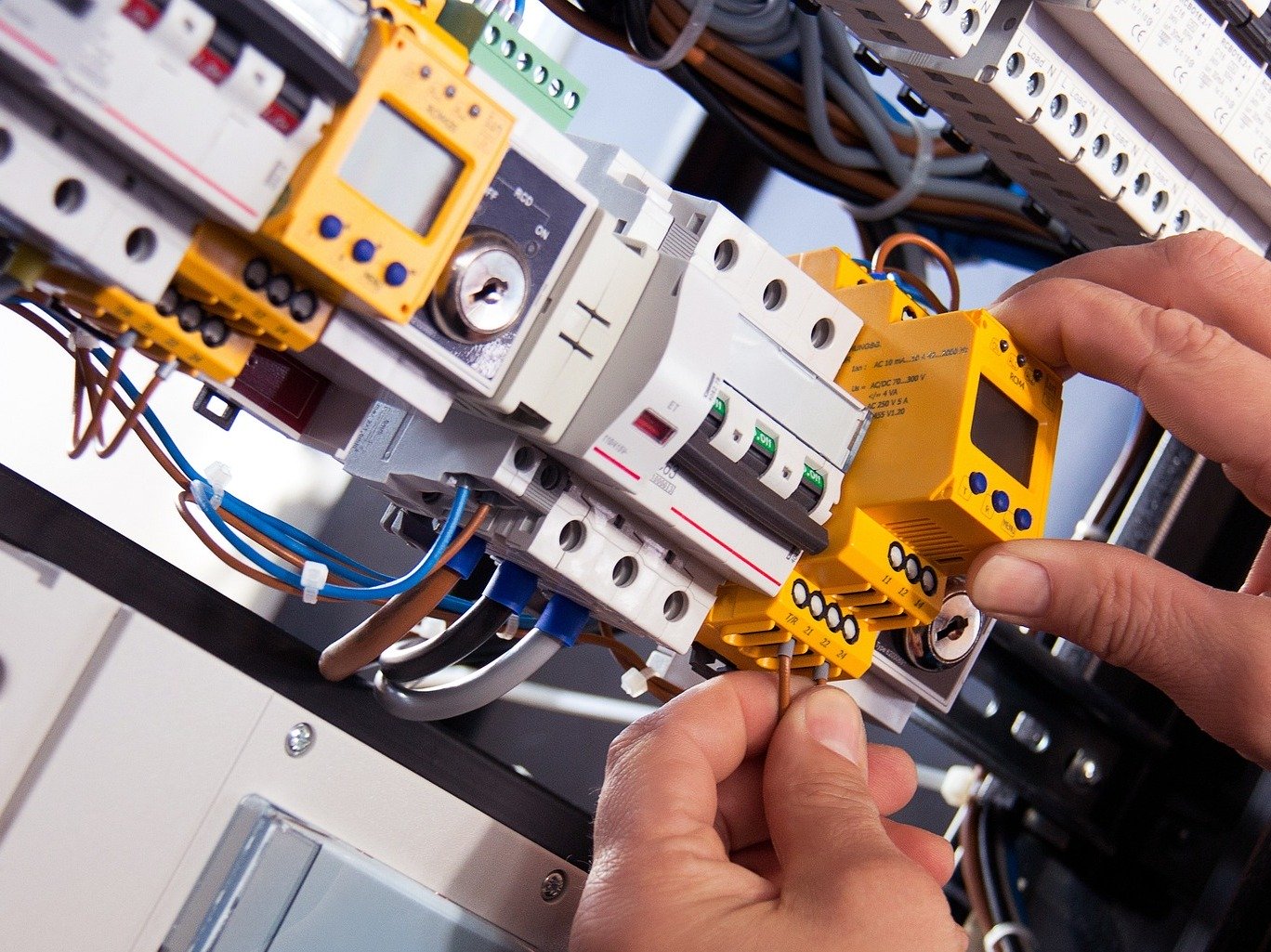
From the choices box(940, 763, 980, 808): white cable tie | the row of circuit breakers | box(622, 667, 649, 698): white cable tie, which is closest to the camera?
the row of circuit breakers

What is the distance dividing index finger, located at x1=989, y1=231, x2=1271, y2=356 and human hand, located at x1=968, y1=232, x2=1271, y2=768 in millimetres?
52

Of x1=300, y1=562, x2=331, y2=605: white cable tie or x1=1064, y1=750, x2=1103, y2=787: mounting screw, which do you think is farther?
x1=1064, y1=750, x2=1103, y2=787: mounting screw

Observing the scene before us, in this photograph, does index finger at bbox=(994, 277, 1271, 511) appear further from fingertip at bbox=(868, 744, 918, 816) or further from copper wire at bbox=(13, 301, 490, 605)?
copper wire at bbox=(13, 301, 490, 605)

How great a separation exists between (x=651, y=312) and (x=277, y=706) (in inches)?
14.0

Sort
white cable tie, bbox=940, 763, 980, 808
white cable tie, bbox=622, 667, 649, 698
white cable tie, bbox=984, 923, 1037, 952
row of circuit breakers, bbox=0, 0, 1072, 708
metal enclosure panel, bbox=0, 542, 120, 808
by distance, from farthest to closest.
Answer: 1. white cable tie, bbox=940, 763, 980, 808
2. white cable tie, bbox=984, 923, 1037, 952
3. white cable tie, bbox=622, 667, 649, 698
4. metal enclosure panel, bbox=0, 542, 120, 808
5. row of circuit breakers, bbox=0, 0, 1072, 708

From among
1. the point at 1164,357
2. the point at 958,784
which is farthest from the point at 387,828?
the point at 958,784

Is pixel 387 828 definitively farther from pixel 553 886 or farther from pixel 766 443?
pixel 766 443

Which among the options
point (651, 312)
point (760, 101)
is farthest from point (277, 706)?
point (760, 101)

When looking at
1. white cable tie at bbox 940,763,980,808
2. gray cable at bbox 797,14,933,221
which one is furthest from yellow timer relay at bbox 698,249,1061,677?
white cable tie at bbox 940,763,980,808

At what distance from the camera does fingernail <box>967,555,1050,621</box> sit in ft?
2.88

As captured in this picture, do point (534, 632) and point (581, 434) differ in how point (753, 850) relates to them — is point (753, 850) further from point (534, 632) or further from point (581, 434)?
point (581, 434)

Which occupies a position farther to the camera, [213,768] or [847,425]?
[847,425]

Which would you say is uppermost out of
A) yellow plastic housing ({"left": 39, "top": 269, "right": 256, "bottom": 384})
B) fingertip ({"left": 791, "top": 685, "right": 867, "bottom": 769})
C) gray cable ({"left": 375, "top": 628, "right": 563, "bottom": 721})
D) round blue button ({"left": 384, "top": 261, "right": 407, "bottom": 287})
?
round blue button ({"left": 384, "top": 261, "right": 407, "bottom": 287})

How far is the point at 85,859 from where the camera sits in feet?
2.32
